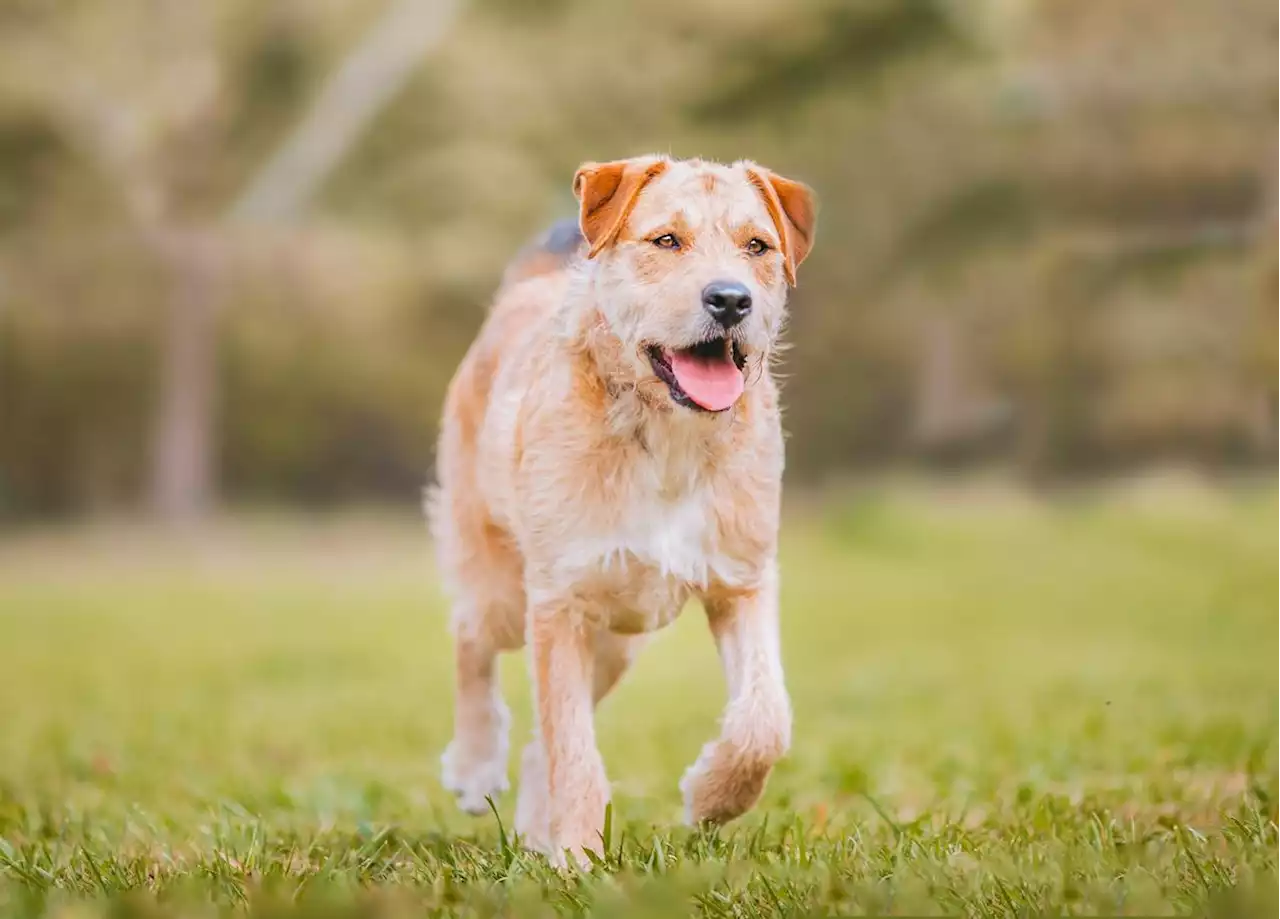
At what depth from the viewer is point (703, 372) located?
3.75 m

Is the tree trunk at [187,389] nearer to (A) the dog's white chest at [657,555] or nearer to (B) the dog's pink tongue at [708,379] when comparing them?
(A) the dog's white chest at [657,555]

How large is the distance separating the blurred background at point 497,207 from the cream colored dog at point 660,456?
14.7 metres

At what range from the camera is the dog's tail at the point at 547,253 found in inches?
198

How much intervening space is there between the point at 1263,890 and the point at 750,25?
66.3 feet

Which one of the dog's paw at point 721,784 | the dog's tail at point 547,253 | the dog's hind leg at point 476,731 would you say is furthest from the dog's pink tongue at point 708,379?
the dog's hind leg at point 476,731

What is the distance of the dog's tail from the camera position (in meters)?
5.04

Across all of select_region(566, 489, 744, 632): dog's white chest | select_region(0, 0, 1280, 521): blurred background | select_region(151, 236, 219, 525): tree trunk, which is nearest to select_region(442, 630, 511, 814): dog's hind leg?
select_region(566, 489, 744, 632): dog's white chest

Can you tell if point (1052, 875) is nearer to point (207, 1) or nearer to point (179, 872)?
point (179, 872)

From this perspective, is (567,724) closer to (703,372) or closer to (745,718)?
(745,718)

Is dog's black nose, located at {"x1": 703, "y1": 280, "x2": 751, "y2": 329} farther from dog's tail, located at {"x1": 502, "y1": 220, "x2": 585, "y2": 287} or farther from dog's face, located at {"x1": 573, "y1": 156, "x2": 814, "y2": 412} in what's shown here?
dog's tail, located at {"x1": 502, "y1": 220, "x2": 585, "y2": 287}

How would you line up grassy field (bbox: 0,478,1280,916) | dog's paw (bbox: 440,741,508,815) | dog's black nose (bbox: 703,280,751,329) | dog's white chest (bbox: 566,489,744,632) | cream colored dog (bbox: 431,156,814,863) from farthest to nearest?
dog's paw (bbox: 440,741,508,815) → dog's white chest (bbox: 566,489,744,632) → cream colored dog (bbox: 431,156,814,863) → dog's black nose (bbox: 703,280,751,329) → grassy field (bbox: 0,478,1280,916)

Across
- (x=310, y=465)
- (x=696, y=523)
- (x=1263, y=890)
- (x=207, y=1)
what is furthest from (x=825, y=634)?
(x=207, y=1)

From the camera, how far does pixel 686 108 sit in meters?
22.1

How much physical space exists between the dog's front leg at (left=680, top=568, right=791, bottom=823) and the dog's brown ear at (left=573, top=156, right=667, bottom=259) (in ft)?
3.27
